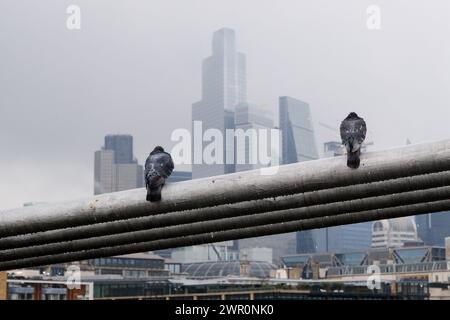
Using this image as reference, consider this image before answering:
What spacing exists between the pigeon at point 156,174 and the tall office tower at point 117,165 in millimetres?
8867

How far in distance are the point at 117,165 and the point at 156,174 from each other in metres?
16.1

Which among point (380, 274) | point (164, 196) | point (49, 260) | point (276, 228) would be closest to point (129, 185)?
point (49, 260)

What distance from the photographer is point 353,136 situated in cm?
1689

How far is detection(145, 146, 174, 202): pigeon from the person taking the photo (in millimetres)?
18203

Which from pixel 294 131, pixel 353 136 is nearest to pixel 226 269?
pixel 294 131

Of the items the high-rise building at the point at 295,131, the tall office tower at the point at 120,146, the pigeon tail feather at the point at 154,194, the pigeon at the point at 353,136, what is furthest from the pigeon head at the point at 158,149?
the high-rise building at the point at 295,131

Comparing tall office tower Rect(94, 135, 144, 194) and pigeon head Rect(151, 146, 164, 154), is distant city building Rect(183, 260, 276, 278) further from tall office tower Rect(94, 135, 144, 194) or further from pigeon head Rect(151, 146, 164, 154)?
pigeon head Rect(151, 146, 164, 154)

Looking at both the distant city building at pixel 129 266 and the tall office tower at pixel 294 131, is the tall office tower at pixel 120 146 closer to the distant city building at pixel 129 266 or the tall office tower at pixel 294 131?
the tall office tower at pixel 294 131

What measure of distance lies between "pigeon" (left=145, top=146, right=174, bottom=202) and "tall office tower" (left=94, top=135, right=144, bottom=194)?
8867mm

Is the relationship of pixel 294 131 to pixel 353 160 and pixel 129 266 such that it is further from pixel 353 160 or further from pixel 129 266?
pixel 353 160
